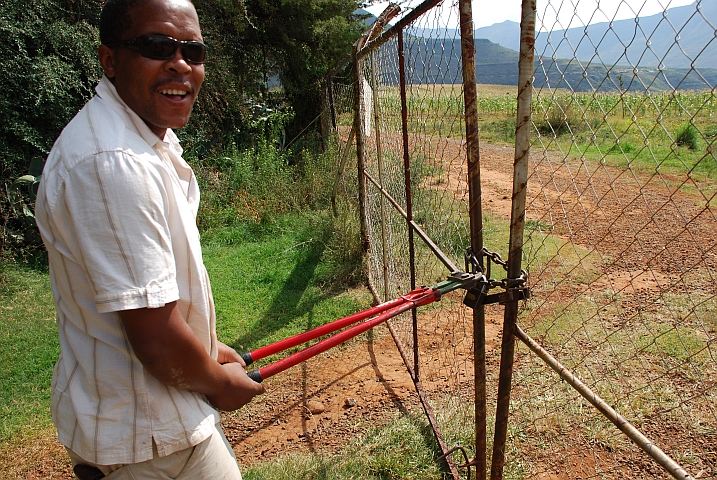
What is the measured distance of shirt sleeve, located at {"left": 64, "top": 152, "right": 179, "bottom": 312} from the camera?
107cm

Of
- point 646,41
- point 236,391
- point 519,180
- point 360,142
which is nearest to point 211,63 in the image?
point 360,142

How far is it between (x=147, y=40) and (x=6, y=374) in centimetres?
405

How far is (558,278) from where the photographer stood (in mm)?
4801

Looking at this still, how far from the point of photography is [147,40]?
1.25 m

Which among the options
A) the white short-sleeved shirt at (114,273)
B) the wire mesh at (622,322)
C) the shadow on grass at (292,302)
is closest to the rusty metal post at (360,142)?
the shadow on grass at (292,302)

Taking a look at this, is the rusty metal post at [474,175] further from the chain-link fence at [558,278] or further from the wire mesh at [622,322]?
the wire mesh at [622,322]

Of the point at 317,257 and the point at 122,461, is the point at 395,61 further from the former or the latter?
the point at 317,257

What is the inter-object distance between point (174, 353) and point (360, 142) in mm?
3689

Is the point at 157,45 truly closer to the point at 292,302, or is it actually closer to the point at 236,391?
the point at 236,391

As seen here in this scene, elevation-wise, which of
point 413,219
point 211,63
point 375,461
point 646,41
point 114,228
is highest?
point 211,63

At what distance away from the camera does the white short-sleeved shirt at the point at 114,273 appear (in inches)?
42.2

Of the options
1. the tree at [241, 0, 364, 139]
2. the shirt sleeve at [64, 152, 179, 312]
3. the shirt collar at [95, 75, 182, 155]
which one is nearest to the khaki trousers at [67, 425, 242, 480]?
the shirt sleeve at [64, 152, 179, 312]

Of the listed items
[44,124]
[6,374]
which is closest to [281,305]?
[6,374]

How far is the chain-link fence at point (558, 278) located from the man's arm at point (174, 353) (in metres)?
1.07
